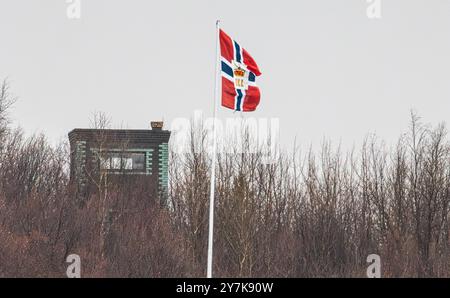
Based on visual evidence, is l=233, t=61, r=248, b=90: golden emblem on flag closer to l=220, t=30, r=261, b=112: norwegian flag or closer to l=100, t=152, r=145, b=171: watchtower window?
l=220, t=30, r=261, b=112: norwegian flag

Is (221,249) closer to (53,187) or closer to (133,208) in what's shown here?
(133,208)

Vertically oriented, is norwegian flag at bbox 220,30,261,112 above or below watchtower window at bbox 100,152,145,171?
below

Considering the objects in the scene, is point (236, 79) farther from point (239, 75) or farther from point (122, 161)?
point (122, 161)

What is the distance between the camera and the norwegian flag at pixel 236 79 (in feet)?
56.4

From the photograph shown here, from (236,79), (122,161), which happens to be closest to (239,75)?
(236,79)

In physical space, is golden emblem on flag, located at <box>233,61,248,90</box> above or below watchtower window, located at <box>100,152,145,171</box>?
below

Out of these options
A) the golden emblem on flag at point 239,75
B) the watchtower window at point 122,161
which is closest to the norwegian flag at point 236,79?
the golden emblem on flag at point 239,75

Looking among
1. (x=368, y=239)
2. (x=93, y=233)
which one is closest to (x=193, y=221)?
(x=93, y=233)

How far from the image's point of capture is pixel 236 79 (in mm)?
17344

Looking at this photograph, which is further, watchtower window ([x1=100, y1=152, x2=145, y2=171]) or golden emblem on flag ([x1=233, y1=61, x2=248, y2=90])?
watchtower window ([x1=100, y1=152, x2=145, y2=171])

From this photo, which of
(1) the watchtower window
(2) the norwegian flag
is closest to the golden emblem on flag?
(2) the norwegian flag

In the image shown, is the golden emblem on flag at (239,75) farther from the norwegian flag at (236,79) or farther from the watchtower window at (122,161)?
the watchtower window at (122,161)

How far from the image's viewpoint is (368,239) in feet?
111

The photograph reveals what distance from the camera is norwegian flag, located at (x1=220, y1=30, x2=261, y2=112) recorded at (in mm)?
17188
